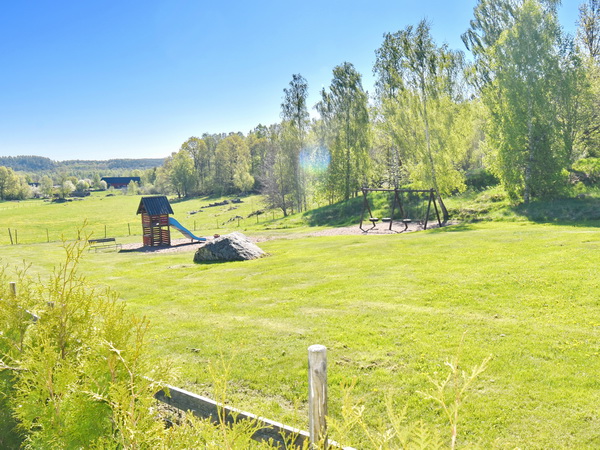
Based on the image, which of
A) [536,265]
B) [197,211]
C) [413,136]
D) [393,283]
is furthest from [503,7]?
[197,211]

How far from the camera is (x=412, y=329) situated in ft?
28.7

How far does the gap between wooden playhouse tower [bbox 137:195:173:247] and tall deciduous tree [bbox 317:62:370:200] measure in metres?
22.7

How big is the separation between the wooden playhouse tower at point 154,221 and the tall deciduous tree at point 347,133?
74.6 feet

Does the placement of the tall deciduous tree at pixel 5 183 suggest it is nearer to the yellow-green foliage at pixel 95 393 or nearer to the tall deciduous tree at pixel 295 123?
the tall deciduous tree at pixel 295 123

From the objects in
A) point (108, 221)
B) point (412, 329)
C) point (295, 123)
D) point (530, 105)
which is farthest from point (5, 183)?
point (412, 329)

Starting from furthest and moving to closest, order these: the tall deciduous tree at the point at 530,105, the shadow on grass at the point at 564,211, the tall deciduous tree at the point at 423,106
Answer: the tall deciduous tree at the point at 423,106, the tall deciduous tree at the point at 530,105, the shadow on grass at the point at 564,211

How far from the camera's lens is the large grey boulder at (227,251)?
67.1 feet

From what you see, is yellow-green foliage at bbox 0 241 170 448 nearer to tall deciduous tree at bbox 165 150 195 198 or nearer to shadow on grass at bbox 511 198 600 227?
shadow on grass at bbox 511 198 600 227

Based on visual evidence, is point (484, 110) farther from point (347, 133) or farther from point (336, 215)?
point (336, 215)

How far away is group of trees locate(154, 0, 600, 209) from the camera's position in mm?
27969

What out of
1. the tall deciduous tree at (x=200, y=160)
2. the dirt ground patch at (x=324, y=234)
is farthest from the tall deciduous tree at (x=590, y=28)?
the tall deciduous tree at (x=200, y=160)

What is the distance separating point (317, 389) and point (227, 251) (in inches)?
697

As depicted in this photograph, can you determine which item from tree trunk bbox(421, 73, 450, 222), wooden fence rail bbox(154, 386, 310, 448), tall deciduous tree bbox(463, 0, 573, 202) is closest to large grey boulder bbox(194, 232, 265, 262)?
wooden fence rail bbox(154, 386, 310, 448)

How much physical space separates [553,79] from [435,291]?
26.2 meters
